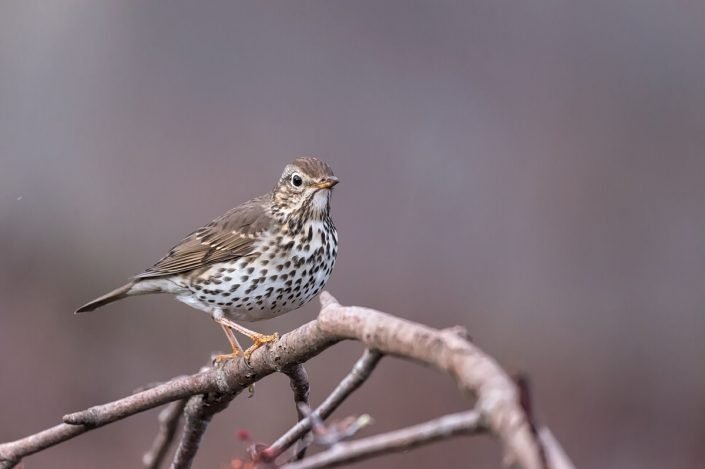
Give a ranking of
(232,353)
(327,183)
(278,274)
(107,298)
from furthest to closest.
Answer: (107,298), (327,183), (278,274), (232,353)

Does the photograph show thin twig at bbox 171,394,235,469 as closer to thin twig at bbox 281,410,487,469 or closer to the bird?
the bird

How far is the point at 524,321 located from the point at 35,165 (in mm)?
3881

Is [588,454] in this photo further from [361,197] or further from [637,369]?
[361,197]

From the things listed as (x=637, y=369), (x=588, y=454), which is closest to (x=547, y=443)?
(x=588, y=454)

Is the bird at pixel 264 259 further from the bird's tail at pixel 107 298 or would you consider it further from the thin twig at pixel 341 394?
the thin twig at pixel 341 394

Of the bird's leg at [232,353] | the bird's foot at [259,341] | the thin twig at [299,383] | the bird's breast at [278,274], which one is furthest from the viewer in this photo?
the bird's breast at [278,274]

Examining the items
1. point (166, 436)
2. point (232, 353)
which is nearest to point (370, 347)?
point (166, 436)

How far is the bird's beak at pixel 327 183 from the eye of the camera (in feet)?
14.9

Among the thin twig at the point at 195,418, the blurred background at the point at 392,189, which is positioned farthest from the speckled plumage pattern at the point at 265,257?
the blurred background at the point at 392,189

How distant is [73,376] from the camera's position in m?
7.18

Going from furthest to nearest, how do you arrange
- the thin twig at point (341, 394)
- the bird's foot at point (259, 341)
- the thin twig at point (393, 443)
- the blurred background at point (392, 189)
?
the blurred background at point (392, 189), the bird's foot at point (259, 341), the thin twig at point (341, 394), the thin twig at point (393, 443)

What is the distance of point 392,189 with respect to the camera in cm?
795

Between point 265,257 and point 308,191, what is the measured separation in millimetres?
346

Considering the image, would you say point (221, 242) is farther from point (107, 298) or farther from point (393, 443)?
point (393, 443)
